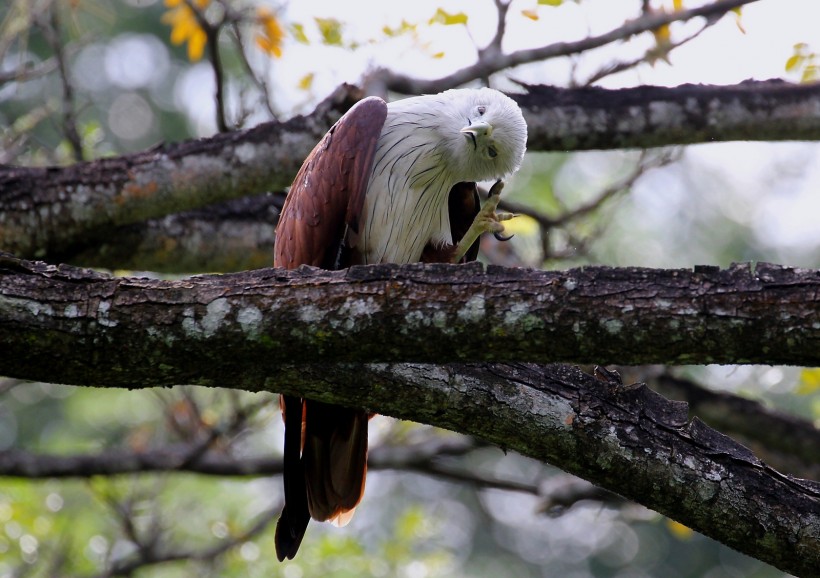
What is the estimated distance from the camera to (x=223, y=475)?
6340 millimetres

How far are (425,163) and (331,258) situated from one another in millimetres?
686

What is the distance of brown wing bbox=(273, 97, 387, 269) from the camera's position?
179 inches

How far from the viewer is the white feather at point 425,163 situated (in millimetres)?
4719

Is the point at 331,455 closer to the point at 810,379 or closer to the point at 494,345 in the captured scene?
the point at 494,345

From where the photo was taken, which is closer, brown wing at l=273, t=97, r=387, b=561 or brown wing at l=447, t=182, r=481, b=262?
brown wing at l=273, t=97, r=387, b=561

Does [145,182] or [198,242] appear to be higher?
[145,182]

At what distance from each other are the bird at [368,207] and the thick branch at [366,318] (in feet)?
4.16

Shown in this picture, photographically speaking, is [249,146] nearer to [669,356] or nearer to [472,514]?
[669,356]

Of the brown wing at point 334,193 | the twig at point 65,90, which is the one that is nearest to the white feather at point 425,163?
the brown wing at point 334,193

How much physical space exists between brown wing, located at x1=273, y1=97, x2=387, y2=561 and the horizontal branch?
2.98 ft

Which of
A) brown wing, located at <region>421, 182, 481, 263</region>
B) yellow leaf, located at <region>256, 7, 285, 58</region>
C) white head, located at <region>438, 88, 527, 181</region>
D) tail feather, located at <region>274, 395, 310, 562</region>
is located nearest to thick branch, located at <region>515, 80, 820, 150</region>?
brown wing, located at <region>421, 182, 481, 263</region>

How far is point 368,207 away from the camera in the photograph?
473cm

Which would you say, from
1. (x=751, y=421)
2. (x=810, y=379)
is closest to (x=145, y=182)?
(x=810, y=379)

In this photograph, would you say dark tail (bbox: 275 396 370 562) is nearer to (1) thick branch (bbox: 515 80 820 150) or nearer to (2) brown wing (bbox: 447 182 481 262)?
(2) brown wing (bbox: 447 182 481 262)
